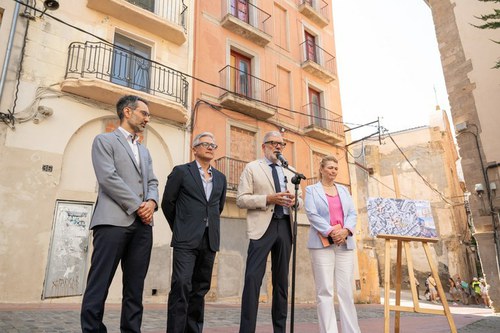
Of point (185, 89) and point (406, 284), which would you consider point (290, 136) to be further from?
point (406, 284)

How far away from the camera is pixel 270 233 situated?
125 inches

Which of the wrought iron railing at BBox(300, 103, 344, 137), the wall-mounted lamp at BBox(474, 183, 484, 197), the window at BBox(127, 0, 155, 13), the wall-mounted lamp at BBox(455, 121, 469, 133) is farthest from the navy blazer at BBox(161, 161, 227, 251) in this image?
the wrought iron railing at BBox(300, 103, 344, 137)

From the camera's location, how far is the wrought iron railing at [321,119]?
1370cm

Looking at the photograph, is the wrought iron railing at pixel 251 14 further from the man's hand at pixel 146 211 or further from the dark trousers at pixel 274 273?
the man's hand at pixel 146 211

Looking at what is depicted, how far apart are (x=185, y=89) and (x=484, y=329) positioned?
8992mm

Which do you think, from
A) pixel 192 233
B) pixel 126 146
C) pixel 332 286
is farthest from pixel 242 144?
pixel 126 146

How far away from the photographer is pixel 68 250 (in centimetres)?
773

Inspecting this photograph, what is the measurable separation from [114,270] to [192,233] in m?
0.70

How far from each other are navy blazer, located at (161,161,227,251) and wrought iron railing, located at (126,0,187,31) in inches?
348

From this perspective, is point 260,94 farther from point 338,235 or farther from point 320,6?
point 338,235

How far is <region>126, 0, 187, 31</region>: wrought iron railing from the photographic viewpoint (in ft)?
34.9

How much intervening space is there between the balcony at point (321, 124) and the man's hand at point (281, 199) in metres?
9.98

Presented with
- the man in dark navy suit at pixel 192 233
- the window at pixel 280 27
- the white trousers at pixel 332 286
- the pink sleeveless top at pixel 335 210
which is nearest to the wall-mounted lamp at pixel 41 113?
the man in dark navy suit at pixel 192 233

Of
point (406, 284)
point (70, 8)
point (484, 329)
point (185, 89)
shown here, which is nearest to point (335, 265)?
point (484, 329)
